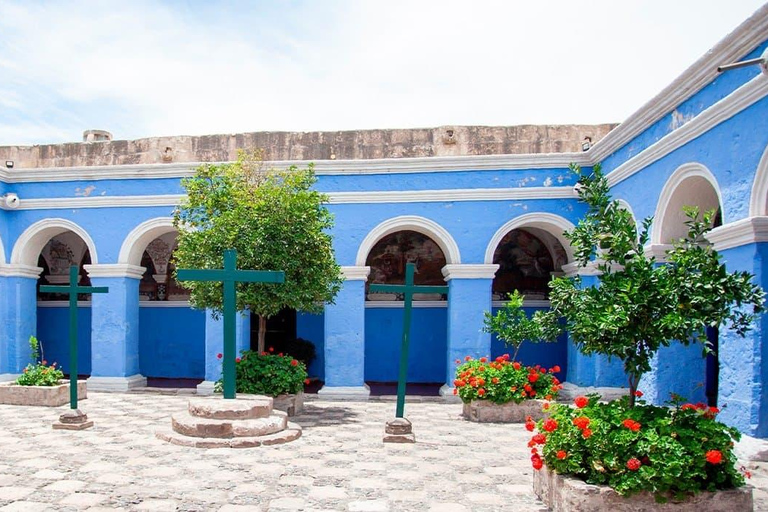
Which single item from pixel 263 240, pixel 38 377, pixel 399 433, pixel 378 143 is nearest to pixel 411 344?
pixel 378 143

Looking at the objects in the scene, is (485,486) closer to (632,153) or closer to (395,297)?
(632,153)

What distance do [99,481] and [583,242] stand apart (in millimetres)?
4591

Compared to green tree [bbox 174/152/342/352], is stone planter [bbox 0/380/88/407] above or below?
below

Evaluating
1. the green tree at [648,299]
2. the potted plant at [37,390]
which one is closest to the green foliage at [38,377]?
the potted plant at [37,390]

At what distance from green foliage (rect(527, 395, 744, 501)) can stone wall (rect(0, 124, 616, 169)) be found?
25.3 ft

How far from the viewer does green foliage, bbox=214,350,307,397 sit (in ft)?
31.0

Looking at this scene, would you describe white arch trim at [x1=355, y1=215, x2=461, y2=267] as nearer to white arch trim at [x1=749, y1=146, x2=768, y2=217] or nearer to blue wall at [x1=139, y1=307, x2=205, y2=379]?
blue wall at [x1=139, y1=307, x2=205, y2=379]

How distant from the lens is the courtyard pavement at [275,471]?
527 centimetres

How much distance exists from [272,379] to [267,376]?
0.09m

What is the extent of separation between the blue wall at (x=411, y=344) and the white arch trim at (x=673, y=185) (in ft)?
19.6

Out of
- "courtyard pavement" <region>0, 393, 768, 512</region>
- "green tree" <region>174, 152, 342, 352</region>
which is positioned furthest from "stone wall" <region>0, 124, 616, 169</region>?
"courtyard pavement" <region>0, 393, 768, 512</region>

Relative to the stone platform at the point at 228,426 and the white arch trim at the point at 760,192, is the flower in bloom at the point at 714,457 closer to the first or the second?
the white arch trim at the point at 760,192

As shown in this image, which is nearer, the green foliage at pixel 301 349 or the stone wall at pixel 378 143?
the stone wall at pixel 378 143

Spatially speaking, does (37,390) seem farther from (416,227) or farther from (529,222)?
(529,222)
